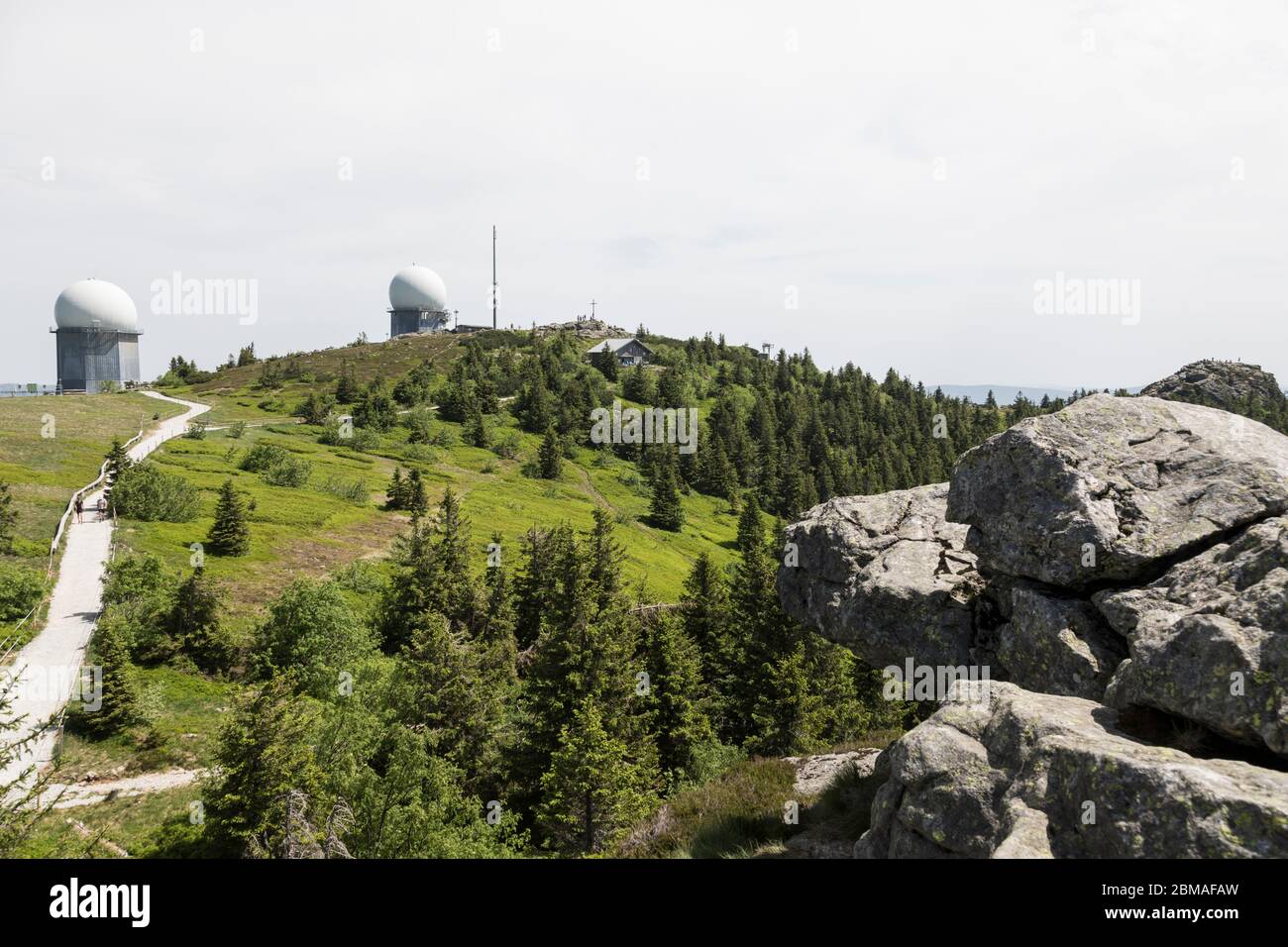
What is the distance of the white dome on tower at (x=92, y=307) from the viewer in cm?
12069

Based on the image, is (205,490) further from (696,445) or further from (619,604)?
(696,445)

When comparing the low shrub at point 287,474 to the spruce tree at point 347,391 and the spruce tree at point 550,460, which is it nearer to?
the spruce tree at point 550,460

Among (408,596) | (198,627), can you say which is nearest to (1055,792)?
(198,627)

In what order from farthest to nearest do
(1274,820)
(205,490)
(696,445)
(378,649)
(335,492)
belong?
(696,445), (335,492), (205,490), (378,649), (1274,820)

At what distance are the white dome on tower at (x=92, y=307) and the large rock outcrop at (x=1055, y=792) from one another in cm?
15043

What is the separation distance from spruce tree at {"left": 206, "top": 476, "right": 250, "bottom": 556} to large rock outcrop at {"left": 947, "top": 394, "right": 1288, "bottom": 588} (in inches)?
1947

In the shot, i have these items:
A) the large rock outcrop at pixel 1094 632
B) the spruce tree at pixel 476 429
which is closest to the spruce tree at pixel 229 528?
the large rock outcrop at pixel 1094 632

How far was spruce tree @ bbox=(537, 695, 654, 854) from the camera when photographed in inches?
1080

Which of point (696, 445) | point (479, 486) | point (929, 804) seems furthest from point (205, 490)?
point (696, 445)

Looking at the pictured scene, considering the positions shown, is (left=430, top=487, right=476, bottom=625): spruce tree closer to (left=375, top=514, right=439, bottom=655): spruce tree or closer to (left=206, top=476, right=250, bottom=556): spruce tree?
(left=375, top=514, right=439, bottom=655): spruce tree

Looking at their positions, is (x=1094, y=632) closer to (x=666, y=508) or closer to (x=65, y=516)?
(x=65, y=516)

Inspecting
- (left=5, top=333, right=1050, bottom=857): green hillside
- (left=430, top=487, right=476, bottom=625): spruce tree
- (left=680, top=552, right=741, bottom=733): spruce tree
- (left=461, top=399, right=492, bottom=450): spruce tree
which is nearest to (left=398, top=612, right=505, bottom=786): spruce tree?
(left=5, top=333, right=1050, bottom=857): green hillside

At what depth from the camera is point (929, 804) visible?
32.7 ft
